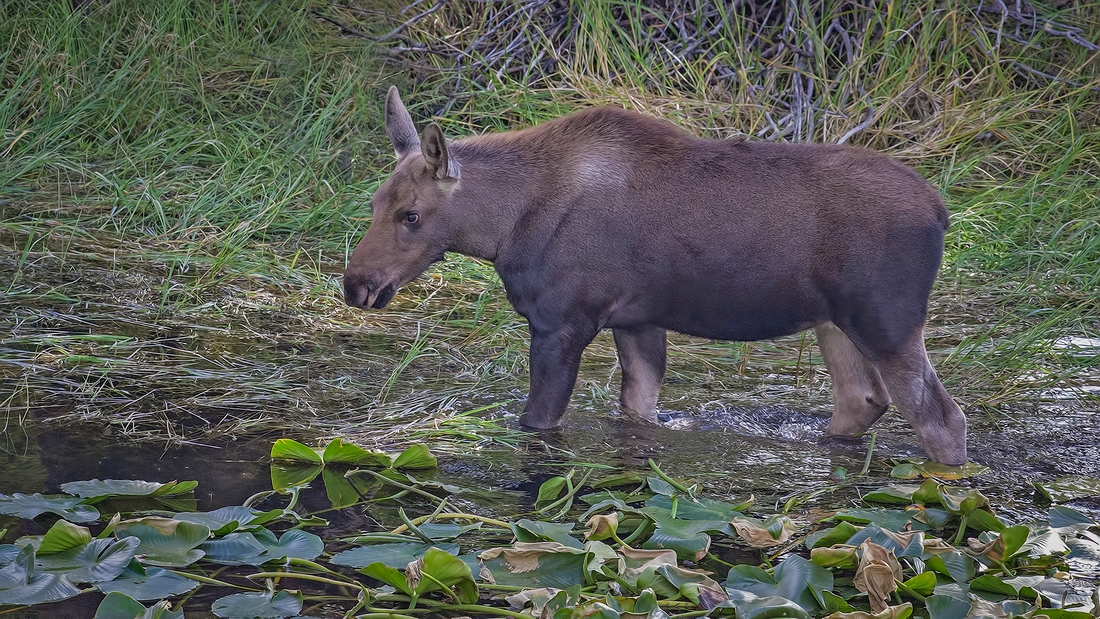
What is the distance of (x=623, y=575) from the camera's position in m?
3.55

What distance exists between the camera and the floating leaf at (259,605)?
130 inches

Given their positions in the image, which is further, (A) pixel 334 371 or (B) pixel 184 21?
(B) pixel 184 21

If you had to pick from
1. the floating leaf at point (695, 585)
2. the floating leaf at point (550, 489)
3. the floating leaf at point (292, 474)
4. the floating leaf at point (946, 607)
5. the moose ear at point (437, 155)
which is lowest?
the floating leaf at point (292, 474)

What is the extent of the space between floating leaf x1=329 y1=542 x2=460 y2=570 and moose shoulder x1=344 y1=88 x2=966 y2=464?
57.6 inches

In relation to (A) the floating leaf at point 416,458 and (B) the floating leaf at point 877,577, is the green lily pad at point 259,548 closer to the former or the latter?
(A) the floating leaf at point 416,458

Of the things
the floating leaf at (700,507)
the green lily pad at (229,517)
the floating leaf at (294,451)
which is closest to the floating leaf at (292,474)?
the floating leaf at (294,451)

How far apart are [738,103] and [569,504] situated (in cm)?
527

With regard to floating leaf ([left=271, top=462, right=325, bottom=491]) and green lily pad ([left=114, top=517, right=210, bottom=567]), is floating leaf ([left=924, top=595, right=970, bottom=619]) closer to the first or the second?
green lily pad ([left=114, top=517, right=210, bottom=567])

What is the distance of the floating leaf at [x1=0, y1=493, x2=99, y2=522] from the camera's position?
388 centimetres

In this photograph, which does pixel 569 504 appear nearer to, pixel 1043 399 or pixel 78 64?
pixel 1043 399

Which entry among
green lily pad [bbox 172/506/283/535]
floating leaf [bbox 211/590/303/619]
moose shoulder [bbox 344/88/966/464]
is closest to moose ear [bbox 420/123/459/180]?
moose shoulder [bbox 344/88/966/464]

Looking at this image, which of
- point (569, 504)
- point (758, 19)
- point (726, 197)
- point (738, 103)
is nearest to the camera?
point (569, 504)

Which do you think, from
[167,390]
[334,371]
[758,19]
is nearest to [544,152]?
[334,371]

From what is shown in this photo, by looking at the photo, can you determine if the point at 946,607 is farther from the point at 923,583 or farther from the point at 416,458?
the point at 416,458
